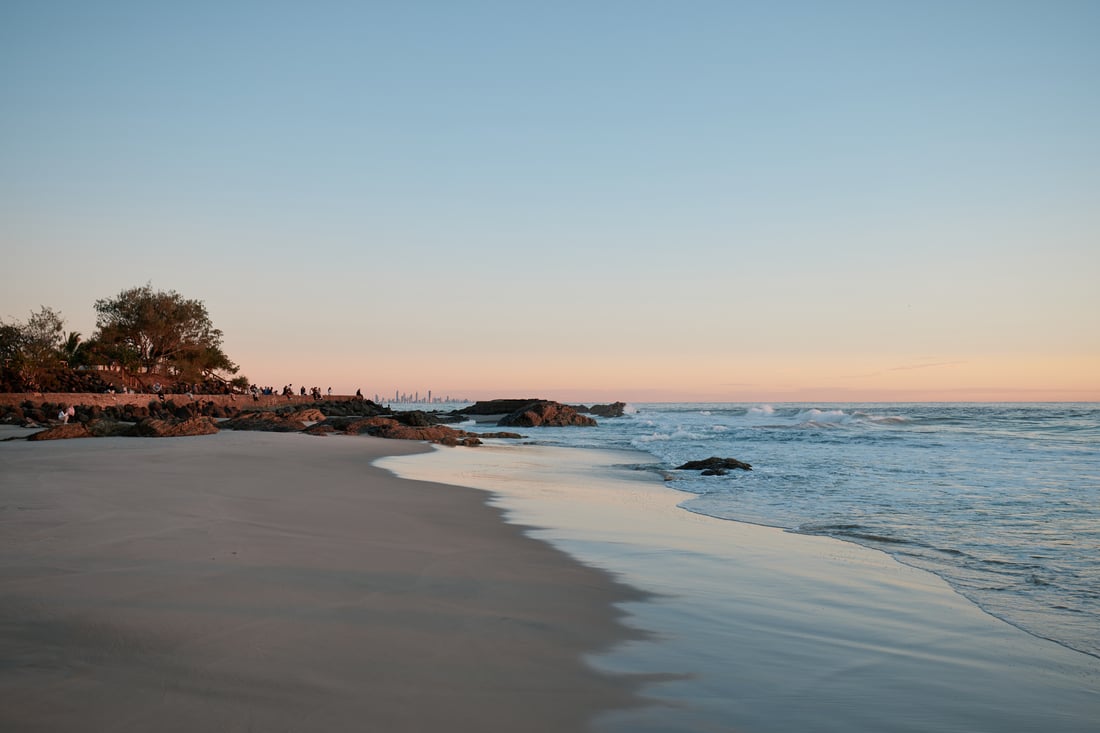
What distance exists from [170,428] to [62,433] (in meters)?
2.43

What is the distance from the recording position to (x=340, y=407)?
152ft

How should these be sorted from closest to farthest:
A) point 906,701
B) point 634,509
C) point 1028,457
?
point 906,701 → point 634,509 → point 1028,457

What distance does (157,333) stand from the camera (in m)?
50.6

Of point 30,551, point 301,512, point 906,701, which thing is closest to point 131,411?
point 301,512

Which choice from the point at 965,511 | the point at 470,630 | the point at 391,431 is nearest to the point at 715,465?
the point at 965,511

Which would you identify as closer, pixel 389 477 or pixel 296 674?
pixel 296 674

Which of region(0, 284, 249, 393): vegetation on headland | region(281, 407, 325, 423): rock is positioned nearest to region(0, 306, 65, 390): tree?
region(0, 284, 249, 393): vegetation on headland

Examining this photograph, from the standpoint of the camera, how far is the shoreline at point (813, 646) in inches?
129

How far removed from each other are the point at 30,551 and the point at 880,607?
6.09 m

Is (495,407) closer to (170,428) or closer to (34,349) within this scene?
(34,349)

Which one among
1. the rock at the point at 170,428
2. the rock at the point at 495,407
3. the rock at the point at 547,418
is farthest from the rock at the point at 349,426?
the rock at the point at 495,407

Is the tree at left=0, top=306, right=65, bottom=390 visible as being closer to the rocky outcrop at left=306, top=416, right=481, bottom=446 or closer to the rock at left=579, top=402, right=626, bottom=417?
the rocky outcrop at left=306, top=416, right=481, bottom=446

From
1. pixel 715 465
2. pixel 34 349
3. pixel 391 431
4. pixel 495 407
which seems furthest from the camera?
pixel 495 407

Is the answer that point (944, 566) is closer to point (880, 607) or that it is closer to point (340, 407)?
→ point (880, 607)
